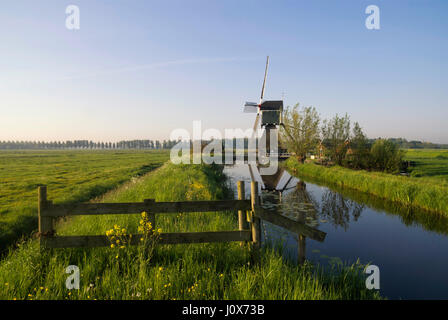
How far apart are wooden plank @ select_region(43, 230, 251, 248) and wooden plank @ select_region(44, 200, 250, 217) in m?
0.51

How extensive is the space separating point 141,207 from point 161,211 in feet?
1.42

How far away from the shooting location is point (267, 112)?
4691 centimetres

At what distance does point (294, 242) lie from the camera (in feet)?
30.8

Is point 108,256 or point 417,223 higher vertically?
point 108,256

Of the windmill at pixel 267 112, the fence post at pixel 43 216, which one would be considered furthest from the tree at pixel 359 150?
the fence post at pixel 43 216

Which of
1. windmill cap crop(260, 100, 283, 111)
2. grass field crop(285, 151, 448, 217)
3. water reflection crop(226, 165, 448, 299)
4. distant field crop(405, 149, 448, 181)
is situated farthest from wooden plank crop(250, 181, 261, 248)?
windmill cap crop(260, 100, 283, 111)

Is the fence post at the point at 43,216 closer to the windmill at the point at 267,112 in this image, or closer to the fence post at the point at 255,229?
the fence post at the point at 255,229

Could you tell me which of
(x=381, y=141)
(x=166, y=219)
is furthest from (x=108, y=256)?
(x=381, y=141)

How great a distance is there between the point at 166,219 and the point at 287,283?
4902mm

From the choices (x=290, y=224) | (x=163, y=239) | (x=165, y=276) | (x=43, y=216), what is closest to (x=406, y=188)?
(x=290, y=224)

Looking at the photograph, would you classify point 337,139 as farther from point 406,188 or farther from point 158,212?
point 158,212

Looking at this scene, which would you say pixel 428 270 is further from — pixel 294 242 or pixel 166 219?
pixel 166 219

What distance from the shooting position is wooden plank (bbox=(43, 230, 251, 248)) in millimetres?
4887

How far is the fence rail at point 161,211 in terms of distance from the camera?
4797 mm
